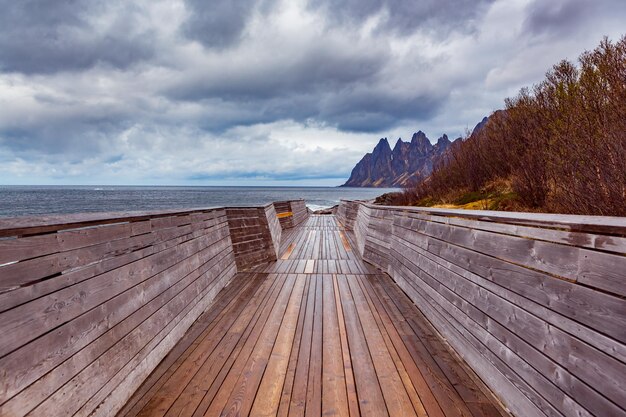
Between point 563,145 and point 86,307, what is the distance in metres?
9.49

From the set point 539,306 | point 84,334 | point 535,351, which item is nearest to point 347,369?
point 535,351

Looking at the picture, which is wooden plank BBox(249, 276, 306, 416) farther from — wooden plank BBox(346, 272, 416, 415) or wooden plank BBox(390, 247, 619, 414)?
wooden plank BBox(390, 247, 619, 414)

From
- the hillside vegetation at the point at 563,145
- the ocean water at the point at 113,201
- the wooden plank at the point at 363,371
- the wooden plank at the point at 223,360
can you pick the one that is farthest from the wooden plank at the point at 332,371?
the ocean water at the point at 113,201

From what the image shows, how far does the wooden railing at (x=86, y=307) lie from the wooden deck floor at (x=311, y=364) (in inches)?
11.7

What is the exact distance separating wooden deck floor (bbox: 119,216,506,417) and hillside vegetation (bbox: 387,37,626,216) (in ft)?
14.3

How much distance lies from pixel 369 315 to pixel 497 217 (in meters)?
2.16

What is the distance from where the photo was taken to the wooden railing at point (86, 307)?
1592 millimetres

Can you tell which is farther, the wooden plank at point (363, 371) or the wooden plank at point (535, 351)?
the wooden plank at point (363, 371)

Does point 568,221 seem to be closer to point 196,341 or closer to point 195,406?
point 195,406

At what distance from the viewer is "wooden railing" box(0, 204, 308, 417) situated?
1592 mm

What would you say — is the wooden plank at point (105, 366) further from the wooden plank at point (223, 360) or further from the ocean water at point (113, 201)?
the ocean water at point (113, 201)

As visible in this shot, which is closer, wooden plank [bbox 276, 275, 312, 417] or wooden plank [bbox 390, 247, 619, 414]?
wooden plank [bbox 390, 247, 619, 414]

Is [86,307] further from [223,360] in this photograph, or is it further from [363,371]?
[363,371]

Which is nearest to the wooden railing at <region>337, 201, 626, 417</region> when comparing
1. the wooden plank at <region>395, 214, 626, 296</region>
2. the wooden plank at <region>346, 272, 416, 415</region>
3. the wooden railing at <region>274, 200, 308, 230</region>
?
the wooden plank at <region>395, 214, 626, 296</region>
